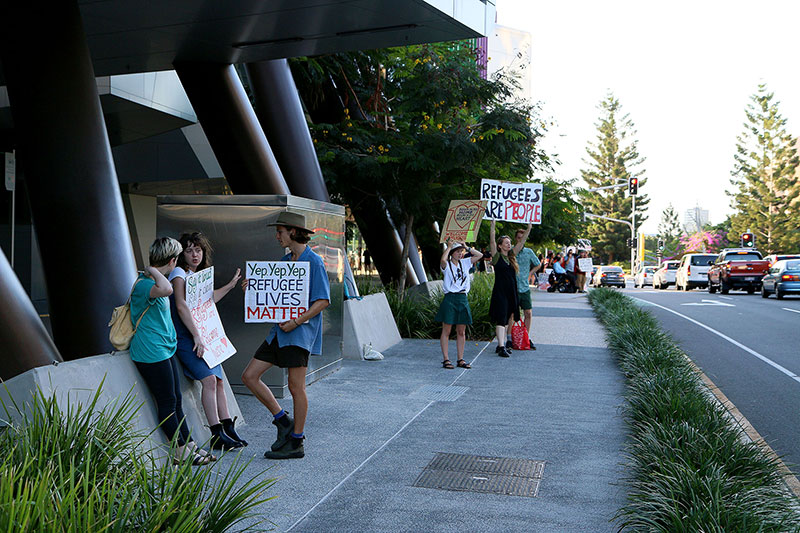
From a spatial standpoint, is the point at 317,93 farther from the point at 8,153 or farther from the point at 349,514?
the point at 349,514

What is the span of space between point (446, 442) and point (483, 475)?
0.99m

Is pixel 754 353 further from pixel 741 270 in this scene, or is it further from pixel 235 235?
pixel 741 270

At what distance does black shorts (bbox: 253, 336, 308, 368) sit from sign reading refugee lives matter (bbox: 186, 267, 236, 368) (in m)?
0.45

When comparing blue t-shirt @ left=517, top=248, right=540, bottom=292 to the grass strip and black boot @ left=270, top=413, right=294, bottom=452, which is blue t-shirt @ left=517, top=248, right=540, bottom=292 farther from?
black boot @ left=270, top=413, right=294, bottom=452

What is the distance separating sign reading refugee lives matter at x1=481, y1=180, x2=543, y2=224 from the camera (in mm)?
14461

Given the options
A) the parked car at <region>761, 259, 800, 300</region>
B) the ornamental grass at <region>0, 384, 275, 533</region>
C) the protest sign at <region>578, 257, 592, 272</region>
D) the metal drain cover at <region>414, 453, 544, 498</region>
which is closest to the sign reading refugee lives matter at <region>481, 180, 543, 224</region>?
the metal drain cover at <region>414, 453, 544, 498</region>

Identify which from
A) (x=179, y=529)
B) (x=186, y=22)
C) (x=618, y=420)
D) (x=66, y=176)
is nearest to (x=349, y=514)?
(x=179, y=529)

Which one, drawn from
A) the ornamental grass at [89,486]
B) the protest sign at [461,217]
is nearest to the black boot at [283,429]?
the ornamental grass at [89,486]

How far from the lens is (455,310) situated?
11156 mm

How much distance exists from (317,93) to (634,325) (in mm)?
8580

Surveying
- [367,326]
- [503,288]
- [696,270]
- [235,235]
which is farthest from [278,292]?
[696,270]

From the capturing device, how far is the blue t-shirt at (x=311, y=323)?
20.3 ft

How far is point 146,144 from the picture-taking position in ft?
68.9

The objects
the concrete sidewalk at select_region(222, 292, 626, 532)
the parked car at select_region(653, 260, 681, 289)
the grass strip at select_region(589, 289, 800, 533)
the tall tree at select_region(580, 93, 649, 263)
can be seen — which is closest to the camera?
the grass strip at select_region(589, 289, 800, 533)
